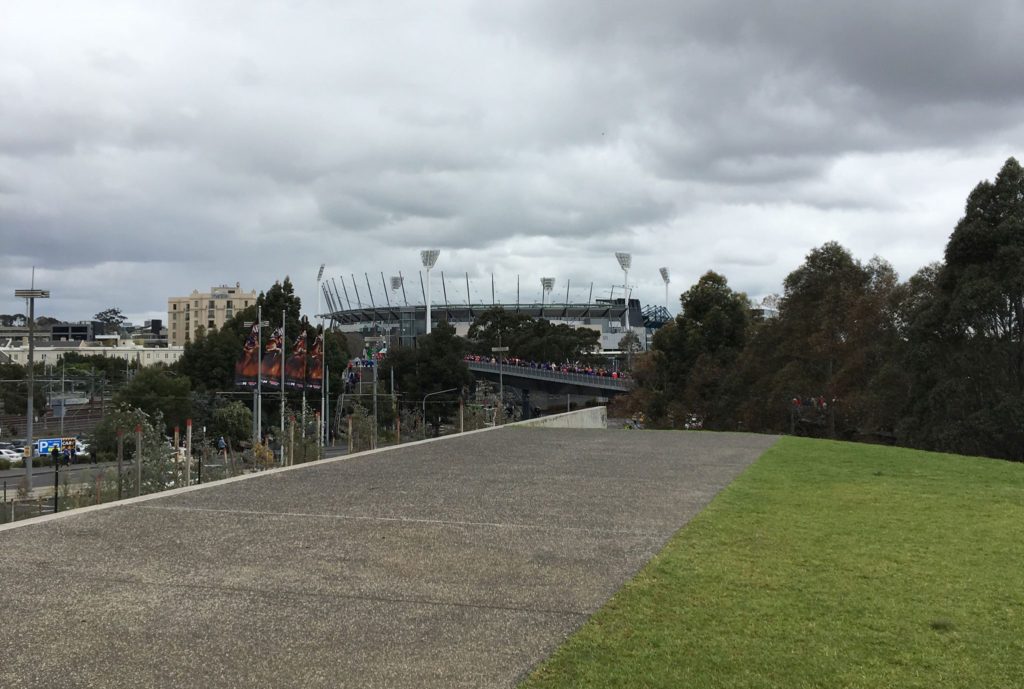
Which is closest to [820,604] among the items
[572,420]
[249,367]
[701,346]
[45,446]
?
[572,420]

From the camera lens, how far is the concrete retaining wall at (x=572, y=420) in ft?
96.5

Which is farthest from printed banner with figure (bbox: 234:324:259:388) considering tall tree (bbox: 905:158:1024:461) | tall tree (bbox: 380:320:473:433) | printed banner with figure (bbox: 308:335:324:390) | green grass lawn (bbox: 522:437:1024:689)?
green grass lawn (bbox: 522:437:1024:689)

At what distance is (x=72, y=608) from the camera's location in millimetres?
6387

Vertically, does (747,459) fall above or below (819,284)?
below

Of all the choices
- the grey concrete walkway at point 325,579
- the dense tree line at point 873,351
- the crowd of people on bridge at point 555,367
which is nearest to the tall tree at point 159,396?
the dense tree line at point 873,351

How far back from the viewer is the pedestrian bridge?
87.6m

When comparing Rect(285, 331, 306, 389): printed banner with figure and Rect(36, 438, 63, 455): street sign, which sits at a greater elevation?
Rect(285, 331, 306, 389): printed banner with figure

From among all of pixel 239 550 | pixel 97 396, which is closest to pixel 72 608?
pixel 239 550

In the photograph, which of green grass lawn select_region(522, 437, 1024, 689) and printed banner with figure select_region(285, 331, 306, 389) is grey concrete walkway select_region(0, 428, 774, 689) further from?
printed banner with figure select_region(285, 331, 306, 389)

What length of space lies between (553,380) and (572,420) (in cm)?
5579

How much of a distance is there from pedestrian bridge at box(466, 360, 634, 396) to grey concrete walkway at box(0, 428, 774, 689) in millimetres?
72527

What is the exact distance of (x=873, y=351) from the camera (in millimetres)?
38375

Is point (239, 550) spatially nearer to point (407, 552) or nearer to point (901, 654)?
point (407, 552)

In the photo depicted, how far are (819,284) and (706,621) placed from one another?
3933 centimetres
